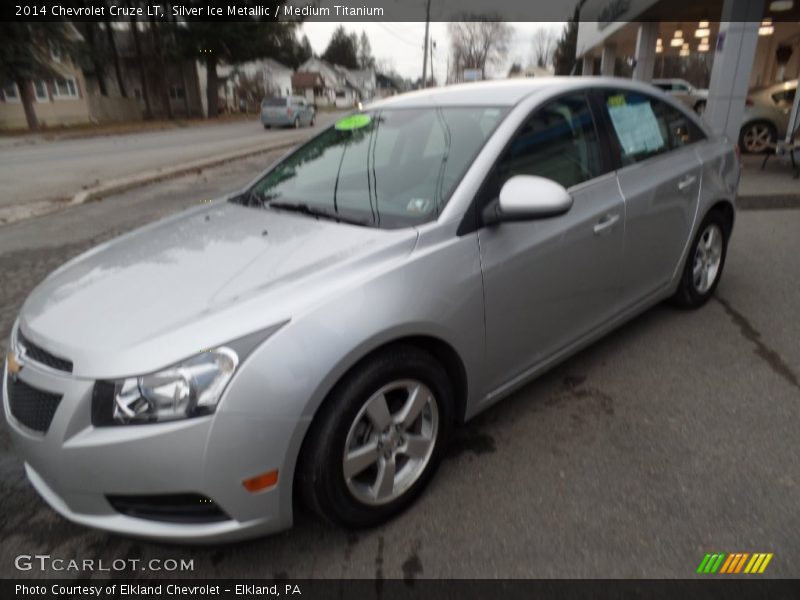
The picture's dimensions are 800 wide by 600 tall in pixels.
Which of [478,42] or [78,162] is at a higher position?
[478,42]

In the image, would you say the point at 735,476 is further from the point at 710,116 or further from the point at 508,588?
the point at 710,116

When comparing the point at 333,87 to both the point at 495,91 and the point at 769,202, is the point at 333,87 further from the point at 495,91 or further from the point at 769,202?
the point at 495,91

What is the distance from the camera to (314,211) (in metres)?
2.68

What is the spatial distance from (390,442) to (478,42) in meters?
56.9

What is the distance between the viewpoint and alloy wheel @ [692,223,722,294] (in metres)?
3.91

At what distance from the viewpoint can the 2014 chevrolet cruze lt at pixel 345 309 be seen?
1.78 metres

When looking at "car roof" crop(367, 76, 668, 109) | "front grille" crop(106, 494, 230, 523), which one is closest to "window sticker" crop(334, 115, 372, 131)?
"car roof" crop(367, 76, 668, 109)

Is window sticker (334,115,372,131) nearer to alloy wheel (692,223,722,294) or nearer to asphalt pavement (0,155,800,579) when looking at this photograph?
asphalt pavement (0,155,800,579)

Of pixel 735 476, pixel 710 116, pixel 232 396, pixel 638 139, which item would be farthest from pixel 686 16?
pixel 232 396

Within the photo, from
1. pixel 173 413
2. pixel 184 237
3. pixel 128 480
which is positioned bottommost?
pixel 128 480

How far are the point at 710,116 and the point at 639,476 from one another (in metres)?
10.4

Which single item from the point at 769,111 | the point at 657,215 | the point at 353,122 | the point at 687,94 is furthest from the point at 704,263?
the point at 687,94

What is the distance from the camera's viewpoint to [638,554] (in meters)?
2.06
